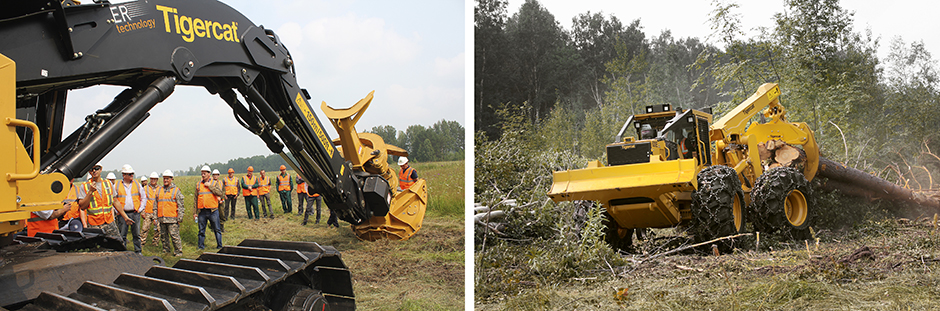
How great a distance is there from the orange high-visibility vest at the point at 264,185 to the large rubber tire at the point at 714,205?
8.20 m

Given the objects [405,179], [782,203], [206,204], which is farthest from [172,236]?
[782,203]

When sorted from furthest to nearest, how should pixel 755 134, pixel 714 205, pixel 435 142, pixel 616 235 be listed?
pixel 435 142 → pixel 755 134 → pixel 616 235 → pixel 714 205

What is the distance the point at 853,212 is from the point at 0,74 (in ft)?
28.5

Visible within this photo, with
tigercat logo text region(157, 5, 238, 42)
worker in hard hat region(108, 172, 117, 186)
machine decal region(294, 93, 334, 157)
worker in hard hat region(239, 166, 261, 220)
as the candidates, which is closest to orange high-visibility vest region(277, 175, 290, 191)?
worker in hard hat region(239, 166, 261, 220)

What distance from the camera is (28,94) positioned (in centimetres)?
241

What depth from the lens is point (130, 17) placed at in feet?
8.52

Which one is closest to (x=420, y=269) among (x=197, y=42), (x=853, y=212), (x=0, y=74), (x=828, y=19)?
(x=197, y=42)

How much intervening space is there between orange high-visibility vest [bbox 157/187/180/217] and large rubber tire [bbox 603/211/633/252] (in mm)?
5335

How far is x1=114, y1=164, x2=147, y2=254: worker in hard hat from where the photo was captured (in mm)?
6801

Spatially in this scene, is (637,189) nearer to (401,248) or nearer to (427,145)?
(401,248)

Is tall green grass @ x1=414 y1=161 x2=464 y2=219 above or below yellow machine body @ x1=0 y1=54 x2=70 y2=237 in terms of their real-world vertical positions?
below

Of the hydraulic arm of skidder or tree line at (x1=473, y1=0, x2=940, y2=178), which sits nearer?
the hydraulic arm of skidder

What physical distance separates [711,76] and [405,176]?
690 centimetres

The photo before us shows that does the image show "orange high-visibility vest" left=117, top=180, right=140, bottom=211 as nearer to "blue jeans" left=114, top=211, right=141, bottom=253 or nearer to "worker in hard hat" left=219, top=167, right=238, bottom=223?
"blue jeans" left=114, top=211, right=141, bottom=253
